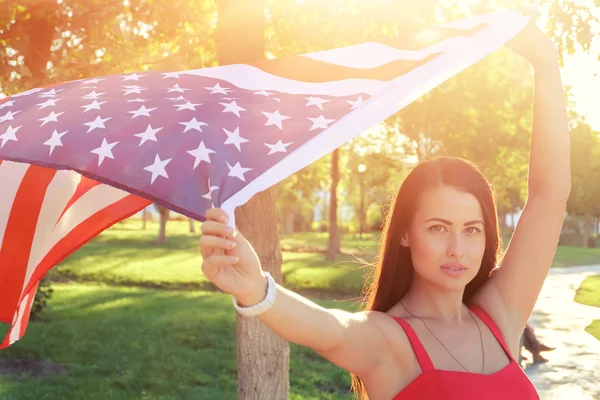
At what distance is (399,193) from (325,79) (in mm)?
702

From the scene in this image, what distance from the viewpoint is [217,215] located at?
1.88 m

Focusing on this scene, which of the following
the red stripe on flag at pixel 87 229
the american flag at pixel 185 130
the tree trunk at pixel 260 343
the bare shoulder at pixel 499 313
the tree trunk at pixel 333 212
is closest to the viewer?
the american flag at pixel 185 130

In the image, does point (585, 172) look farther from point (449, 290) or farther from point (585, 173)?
point (449, 290)

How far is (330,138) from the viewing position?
2418 mm

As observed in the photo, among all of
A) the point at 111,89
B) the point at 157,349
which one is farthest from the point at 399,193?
the point at 157,349

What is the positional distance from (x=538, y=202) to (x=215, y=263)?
5.87ft

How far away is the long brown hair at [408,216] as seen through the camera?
268 cm

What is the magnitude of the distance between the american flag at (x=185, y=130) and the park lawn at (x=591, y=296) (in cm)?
1081

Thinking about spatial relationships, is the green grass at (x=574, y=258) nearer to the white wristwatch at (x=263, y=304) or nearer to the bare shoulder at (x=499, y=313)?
the bare shoulder at (x=499, y=313)

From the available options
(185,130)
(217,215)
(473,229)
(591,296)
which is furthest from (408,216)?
(591,296)

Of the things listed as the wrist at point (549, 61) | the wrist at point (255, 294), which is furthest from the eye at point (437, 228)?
the wrist at point (549, 61)

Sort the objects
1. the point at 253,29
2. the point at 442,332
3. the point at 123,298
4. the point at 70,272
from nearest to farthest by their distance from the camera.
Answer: the point at 442,332 < the point at 253,29 < the point at 123,298 < the point at 70,272

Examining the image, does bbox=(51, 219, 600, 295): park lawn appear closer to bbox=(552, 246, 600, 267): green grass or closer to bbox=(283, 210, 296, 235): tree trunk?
bbox=(552, 246, 600, 267): green grass

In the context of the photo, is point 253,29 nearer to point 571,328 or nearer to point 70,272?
point 571,328
